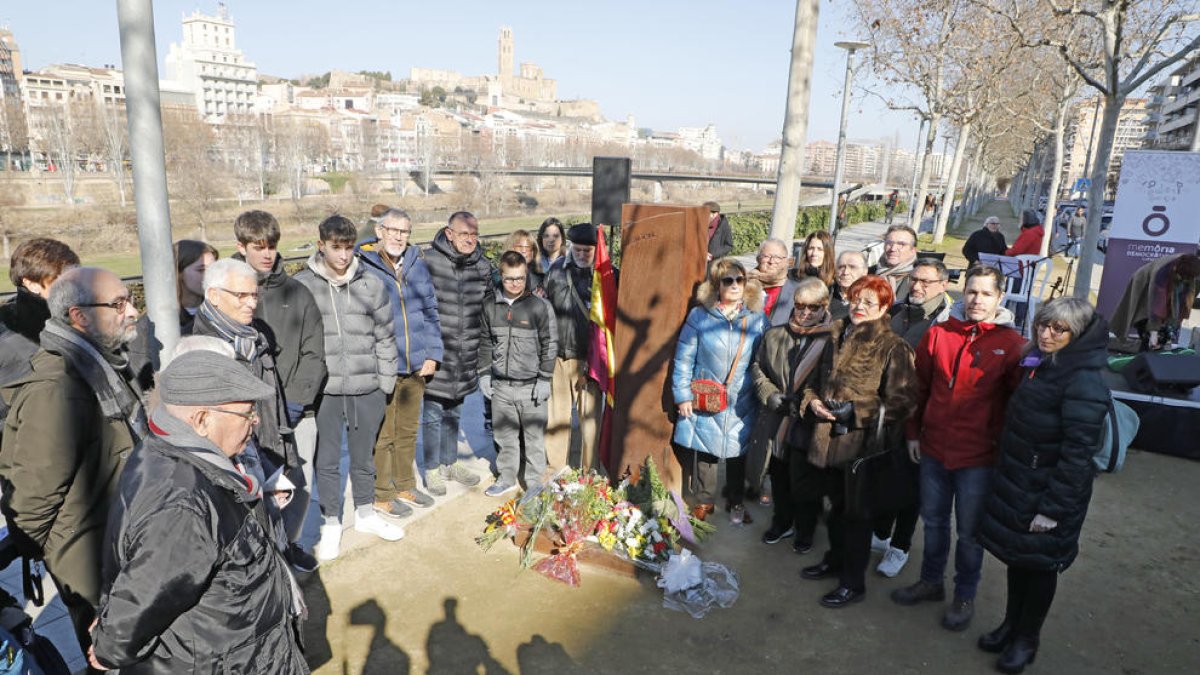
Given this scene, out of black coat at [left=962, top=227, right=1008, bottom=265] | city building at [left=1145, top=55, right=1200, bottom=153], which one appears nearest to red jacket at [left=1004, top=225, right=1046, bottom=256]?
black coat at [left=962, top=227, right=1008, bottom=265]

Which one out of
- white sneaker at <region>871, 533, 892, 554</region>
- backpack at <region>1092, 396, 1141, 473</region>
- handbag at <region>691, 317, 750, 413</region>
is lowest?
white sneaker at <region>871, 533, 892, 554</region>

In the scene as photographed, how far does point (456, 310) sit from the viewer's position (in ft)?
15.4

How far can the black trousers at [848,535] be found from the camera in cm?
378

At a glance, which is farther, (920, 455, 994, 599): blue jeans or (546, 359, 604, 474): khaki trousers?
(546, 359, 604, 474): khaki trousers

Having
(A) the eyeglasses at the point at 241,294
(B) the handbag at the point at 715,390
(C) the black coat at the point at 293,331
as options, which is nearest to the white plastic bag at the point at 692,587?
(B) the handbag at the point at 715,390

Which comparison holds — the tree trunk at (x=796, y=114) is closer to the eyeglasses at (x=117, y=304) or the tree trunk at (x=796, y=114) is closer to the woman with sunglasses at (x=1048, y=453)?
the woman with sunglasses at (x=1048, y=453)

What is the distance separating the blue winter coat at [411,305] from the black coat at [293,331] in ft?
1.81

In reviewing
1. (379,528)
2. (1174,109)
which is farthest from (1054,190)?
(1174,109)

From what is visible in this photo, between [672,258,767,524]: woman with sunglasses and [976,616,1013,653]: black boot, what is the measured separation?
159 cm

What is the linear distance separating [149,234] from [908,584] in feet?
13.7

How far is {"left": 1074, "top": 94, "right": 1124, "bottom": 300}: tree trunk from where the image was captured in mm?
9875

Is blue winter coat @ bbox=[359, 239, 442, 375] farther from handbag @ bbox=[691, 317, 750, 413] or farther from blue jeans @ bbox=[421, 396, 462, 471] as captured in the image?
handbag @ bbox=[691, 317, 750, 413]

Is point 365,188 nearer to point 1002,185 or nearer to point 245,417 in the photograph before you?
point 1002,185

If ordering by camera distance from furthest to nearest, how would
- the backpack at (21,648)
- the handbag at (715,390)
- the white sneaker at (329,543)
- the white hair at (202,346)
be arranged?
1. the handbag at (715,390)
2. the white sneaker at (329,543)
3. the backpack at (21,648)
4. the white hair at (202,346)
